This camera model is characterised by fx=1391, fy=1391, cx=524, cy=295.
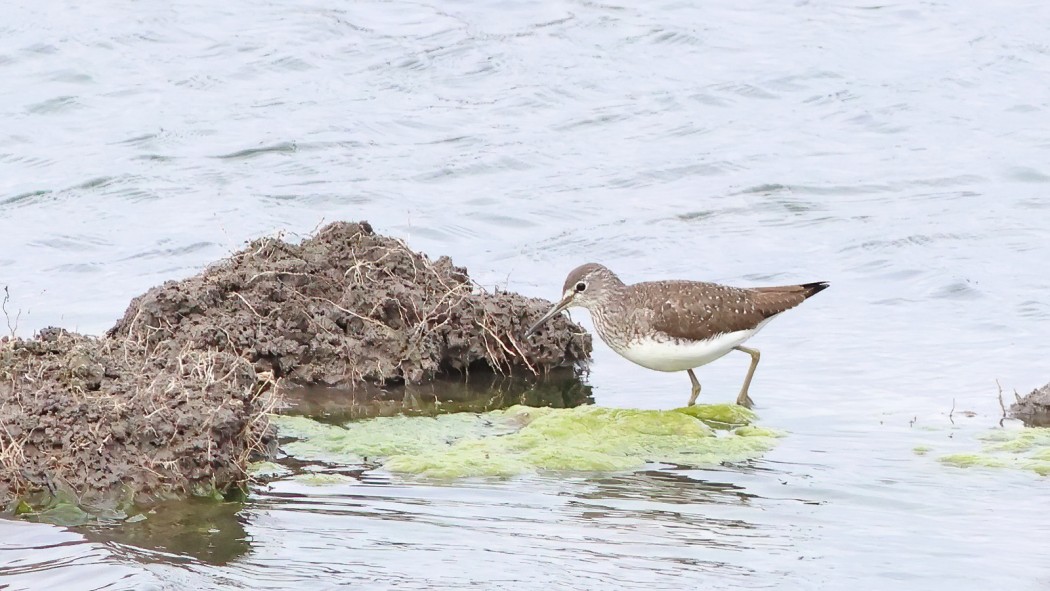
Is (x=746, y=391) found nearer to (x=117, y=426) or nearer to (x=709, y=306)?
(x=709, y=306)

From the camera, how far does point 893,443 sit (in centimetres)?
802

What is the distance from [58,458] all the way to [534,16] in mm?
14699

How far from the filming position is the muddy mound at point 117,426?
6.45m

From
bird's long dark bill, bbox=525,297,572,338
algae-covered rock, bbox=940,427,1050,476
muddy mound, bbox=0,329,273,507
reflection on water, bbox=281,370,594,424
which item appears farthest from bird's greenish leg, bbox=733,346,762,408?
muddy mound, bbox=0,329,273,507

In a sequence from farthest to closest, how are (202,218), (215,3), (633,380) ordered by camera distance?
(215,3)
(202,218)
(633,380)

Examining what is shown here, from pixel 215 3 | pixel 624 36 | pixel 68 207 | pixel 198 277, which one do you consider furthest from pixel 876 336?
pixel 215 3

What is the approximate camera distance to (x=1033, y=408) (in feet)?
28.0

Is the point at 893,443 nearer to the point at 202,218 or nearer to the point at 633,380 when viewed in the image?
the point at 633,380

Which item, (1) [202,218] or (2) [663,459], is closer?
(2) [663,459]

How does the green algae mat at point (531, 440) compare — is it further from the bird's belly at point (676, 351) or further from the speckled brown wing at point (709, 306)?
the speckled brown wing at point (709, 306)

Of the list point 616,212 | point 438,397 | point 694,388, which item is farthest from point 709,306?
point 616,212

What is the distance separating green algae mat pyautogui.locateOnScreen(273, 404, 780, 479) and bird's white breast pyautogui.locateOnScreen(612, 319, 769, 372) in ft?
1.03

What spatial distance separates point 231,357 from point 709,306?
3052mm

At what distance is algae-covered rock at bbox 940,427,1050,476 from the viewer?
7520mm
